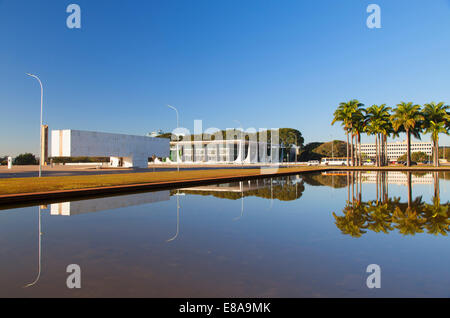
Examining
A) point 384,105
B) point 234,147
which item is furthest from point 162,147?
point 234,147

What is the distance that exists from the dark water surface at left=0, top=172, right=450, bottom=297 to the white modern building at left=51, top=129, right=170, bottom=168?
41117 mm

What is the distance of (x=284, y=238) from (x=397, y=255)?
92.1 inches

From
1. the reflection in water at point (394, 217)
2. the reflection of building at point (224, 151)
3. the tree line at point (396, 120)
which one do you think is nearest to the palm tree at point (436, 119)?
the tree line at point (396, 120)

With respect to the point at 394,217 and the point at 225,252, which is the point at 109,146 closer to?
the point at 394,217

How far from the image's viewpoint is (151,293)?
4.28 m

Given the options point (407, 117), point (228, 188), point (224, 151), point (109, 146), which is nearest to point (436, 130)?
point (407, 117)

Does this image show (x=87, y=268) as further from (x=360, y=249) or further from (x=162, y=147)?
(x=162, y=147)

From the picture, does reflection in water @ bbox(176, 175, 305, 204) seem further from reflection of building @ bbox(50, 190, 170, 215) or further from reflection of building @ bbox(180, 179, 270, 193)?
reflection of building @ bbox(50, 190, 170, 215)

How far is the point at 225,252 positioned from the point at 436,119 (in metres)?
66.9

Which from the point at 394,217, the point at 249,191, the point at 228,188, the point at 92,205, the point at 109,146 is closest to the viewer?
the point at 394,217

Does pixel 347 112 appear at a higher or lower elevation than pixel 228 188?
higher

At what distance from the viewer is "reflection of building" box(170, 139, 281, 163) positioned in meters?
114

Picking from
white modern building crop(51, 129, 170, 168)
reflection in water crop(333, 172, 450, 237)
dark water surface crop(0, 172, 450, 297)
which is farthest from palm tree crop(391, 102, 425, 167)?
dark water surface crop(0, 172, 450, 297)

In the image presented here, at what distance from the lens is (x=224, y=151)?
380 ft
